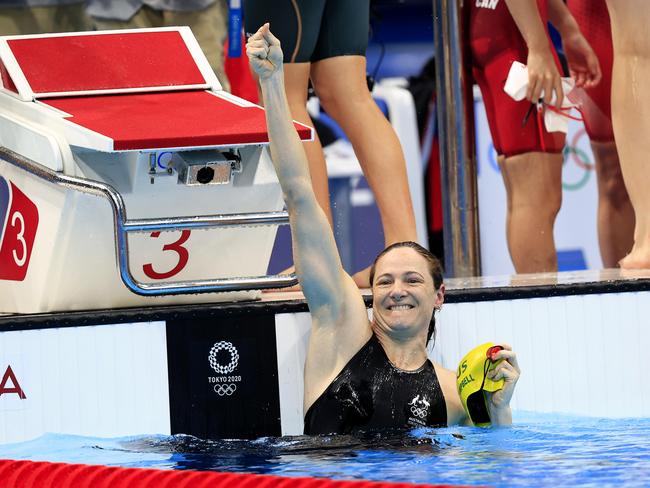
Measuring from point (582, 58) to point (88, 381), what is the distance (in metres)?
2.33

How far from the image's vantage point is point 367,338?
11.5 feet

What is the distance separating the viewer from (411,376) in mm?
3480

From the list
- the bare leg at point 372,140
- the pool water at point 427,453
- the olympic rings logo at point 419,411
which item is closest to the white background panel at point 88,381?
the pool water at point 427,453

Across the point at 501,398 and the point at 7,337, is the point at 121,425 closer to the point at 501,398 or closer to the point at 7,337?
the point at 7,337

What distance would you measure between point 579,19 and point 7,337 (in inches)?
102

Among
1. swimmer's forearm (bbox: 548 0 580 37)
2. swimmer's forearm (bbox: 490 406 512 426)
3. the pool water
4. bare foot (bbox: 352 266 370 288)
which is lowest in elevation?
the pool water

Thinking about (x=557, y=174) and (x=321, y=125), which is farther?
(x=321, y=125)

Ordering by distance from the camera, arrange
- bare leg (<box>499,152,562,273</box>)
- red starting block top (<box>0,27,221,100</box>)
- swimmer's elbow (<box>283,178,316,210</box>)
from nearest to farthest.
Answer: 1. swimmer's elbow (<box>283,178,316,210</box>)
2. red starting block top (<box>0,27,221,100</box>)
3. bare leg (<box>499,152,562,273</box>)

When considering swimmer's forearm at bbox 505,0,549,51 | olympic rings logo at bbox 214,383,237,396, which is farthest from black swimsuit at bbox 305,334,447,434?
swimmer's forearm at bbox 505,0,549,51

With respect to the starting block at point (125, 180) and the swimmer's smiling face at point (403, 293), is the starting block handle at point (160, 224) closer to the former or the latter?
the starting block at point (125, 180)

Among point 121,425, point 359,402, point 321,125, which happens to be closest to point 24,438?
point 121,425

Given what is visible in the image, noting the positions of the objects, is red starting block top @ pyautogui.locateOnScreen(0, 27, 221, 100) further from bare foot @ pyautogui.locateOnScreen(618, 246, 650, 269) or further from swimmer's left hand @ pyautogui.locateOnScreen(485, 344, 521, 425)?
bare foot @ pyautogui.locateOnScreen(618, 246, 650, 269)

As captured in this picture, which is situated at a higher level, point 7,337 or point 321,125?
point 321,125

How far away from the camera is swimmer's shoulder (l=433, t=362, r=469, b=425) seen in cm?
347
